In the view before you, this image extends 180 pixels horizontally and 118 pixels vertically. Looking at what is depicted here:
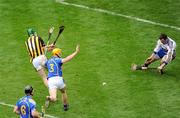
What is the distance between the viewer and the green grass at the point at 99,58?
76.8 feet

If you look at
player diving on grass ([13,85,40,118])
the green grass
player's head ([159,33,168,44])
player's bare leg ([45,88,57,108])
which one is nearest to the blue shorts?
player's head ([159,33,168,44])

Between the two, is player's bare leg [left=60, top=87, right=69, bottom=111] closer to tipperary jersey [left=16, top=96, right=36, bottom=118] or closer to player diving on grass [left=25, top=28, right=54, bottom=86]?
player diving on grass [left=25, top=28, right=54, bottom=86]

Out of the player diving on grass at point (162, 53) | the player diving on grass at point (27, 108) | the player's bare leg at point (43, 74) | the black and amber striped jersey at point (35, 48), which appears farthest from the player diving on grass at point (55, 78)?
the player diving on grass at point (162, 53)

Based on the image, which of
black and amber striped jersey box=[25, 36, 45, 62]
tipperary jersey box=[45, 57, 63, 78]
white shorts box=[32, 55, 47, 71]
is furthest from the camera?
black and amber striped jersey box=[25, 36, 45, 62]

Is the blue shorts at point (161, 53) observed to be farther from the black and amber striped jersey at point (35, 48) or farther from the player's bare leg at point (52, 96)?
the player's bare leg at point (52, 96)

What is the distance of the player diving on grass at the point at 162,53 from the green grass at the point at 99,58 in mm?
326

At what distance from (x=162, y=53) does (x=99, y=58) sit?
277 centimetres

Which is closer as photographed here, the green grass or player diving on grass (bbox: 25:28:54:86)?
the green grass

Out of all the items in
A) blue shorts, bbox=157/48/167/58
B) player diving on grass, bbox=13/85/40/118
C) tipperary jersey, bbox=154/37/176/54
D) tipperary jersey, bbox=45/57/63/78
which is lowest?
player diving on grass, bbox=13/85/40/118

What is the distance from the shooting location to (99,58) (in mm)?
26859

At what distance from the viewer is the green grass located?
922 inches

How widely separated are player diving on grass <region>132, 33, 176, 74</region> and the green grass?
1.07 ft

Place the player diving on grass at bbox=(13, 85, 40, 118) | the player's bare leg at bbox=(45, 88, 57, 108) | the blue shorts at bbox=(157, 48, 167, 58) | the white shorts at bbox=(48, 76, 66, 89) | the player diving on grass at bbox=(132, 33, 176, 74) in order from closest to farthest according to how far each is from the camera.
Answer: the player diving on grass at bbox=(13, 85, 40, 118), the player's bare leg at bbox=(45, 88, 57, 108), the white shorts at bbox=(48, 76, 66, 89), the player diving on grass at bbox=(132, 33, 176, 74), the blue shorts at bbox=(157, 48, 167, 58)

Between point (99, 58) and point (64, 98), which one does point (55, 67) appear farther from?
point (99, 58)
